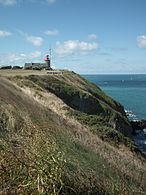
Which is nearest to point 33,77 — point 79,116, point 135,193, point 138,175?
point 79,116

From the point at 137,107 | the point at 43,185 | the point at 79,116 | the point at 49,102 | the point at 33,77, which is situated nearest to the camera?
the point at 43,185

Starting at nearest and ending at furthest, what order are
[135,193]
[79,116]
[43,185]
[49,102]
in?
[43,185], [135,193], [79,116], [49,102]

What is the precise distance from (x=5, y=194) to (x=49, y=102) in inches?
1014

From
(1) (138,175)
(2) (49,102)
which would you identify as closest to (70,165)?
(1) (138,175)

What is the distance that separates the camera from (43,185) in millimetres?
6691

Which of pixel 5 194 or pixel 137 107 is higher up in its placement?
pixel 5 194

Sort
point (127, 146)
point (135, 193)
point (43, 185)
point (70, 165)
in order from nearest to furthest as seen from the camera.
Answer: point (43, 185) < point (70, 165) < point (135, 193) < point (127, 146)

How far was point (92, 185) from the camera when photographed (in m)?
8.20

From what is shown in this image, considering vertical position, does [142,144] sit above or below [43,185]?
below

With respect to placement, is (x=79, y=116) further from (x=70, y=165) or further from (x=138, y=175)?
(x=70, y=165)

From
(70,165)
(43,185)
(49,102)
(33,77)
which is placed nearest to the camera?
(43,185)

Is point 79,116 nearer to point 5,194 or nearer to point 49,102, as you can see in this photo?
point 49,102

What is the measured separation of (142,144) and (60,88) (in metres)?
10.2

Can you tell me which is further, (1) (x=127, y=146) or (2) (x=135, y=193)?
(1) (x=127, y=146)
